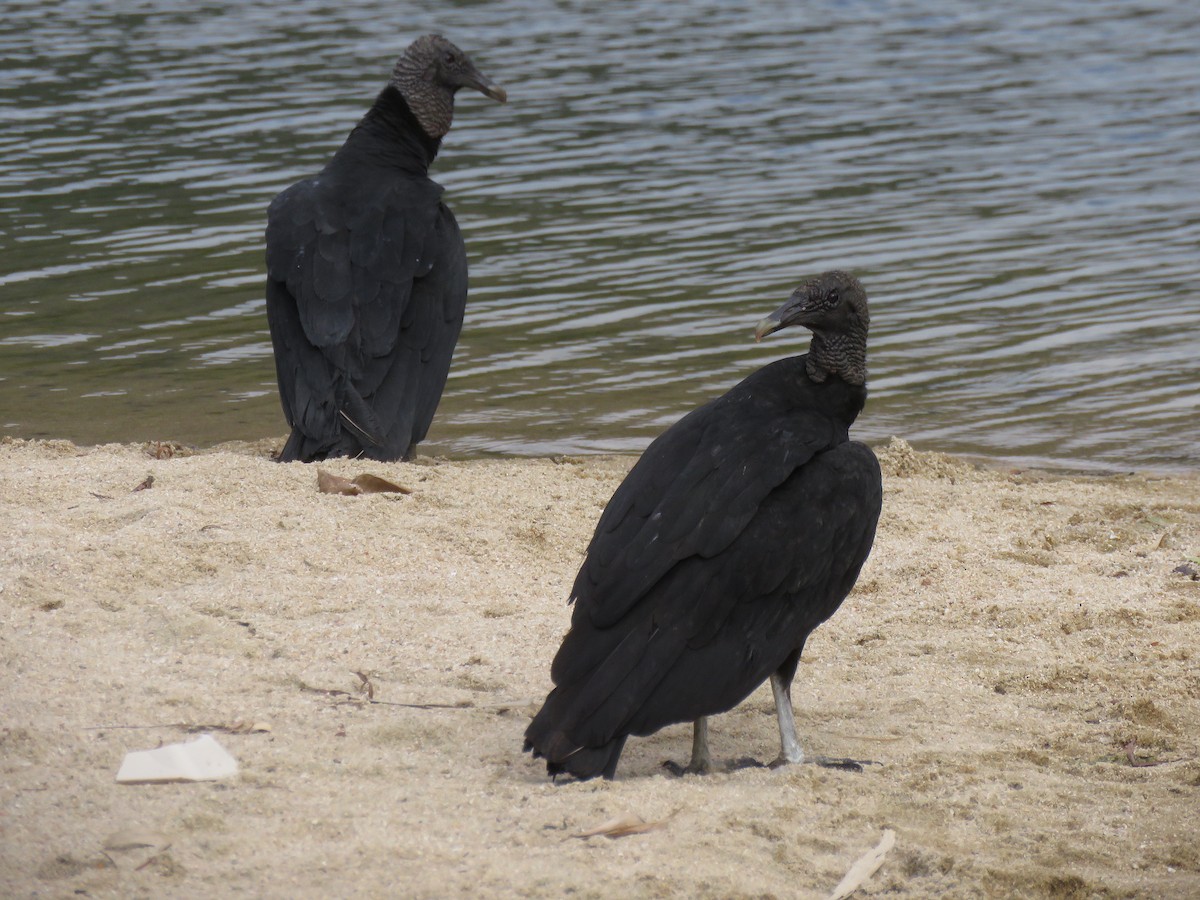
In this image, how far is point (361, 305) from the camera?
189 inches

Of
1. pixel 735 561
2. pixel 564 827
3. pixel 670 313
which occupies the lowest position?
pixel 670 313

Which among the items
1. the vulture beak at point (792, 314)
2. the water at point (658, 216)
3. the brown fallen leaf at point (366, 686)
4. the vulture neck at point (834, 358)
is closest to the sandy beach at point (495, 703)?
the brown fallen leaf at point (366, 686)

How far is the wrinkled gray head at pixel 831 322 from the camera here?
3219mm

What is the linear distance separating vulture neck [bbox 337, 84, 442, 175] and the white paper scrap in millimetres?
3053

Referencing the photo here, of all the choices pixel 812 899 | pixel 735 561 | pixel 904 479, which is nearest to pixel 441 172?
pixel 904 479

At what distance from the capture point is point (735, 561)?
9.41ft

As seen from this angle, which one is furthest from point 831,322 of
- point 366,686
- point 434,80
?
point 434,80

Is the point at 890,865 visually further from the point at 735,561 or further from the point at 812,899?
the point at 735,561

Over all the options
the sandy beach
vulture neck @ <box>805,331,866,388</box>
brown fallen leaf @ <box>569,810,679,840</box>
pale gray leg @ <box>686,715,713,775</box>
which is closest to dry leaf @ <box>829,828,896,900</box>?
the sandy beach

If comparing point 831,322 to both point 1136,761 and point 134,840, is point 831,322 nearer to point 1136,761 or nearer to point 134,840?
point 1136,761

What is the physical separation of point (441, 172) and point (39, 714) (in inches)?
287

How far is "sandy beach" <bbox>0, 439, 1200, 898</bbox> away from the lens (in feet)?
8.01

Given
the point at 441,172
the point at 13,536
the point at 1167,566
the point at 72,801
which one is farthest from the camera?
the point at 441,172

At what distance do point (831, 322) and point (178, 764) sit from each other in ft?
5.09
